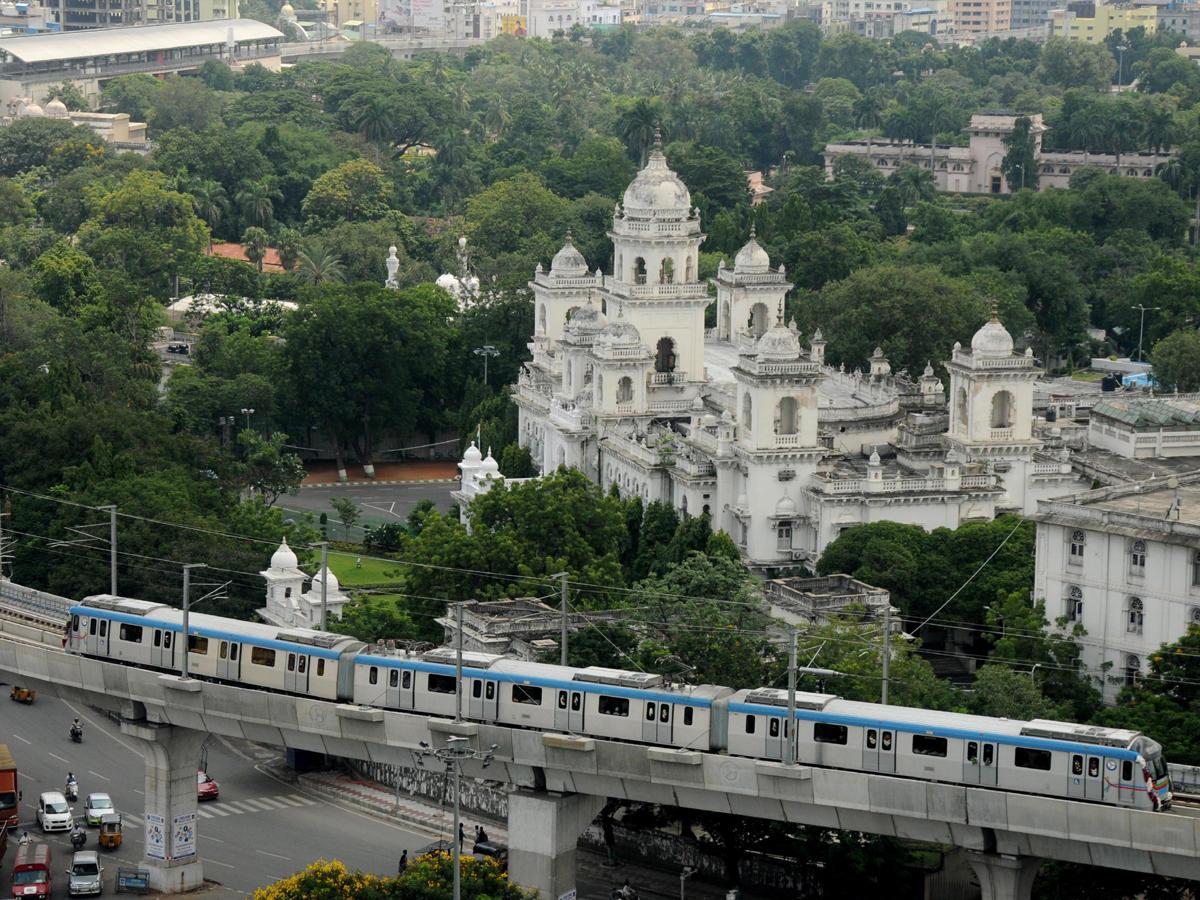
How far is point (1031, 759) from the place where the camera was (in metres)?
75.1

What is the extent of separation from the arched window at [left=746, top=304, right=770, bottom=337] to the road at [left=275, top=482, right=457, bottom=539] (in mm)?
19840

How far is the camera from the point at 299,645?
86.4 m

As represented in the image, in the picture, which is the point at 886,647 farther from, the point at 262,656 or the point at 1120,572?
the point at 262,656

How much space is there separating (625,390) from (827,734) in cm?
5747

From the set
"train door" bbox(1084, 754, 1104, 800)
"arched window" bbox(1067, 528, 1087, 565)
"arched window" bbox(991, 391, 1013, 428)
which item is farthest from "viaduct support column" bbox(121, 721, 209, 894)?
"arched window" bbox(991, 391, 1013, 428)

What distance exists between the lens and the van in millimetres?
86438

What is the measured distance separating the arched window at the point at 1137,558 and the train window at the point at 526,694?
29.0 m

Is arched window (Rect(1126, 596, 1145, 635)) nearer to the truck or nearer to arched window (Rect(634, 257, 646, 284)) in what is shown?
the truck

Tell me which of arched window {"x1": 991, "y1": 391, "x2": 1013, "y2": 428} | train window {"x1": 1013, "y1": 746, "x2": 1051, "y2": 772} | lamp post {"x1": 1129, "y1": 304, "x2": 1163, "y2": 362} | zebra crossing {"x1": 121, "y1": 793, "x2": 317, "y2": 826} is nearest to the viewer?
train window {"x1": 1013, "y1": 746, "x2": 1051, "y2": 772}

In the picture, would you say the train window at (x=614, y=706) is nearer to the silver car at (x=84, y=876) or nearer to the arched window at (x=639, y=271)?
the silver car at (x=84, y=876)

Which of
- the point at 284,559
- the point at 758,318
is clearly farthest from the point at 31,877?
the point at 758,318

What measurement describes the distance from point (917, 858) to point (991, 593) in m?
24.7

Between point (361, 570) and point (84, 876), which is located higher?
point (361, 570)

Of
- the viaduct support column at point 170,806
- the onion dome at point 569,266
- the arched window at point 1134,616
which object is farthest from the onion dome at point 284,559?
the onion dome at point 569,266
